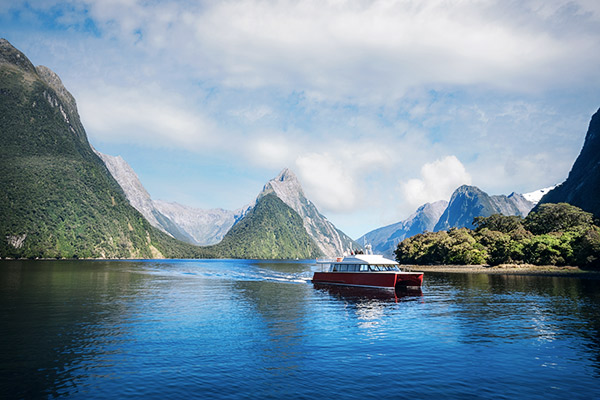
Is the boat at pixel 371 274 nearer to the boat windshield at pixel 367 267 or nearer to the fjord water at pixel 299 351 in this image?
the boat windshield at pixel 367 267

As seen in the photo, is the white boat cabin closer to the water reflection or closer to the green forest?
the water reflection

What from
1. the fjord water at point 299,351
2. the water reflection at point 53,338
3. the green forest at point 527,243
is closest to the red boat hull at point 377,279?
the fjord water at point 299,351

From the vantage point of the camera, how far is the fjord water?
730 inches

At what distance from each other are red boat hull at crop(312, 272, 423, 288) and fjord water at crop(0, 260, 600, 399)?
1668cm

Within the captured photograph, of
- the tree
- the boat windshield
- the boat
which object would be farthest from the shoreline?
the boat windshield

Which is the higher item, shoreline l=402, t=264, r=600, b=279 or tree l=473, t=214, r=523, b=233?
tree l=473, t=214, r=523, b=233

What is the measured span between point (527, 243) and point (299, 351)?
129893 mm

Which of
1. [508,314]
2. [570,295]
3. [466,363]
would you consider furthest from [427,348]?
[570,295]

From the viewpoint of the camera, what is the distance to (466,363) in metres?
22.9

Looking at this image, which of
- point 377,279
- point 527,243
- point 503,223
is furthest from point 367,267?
point 503,223

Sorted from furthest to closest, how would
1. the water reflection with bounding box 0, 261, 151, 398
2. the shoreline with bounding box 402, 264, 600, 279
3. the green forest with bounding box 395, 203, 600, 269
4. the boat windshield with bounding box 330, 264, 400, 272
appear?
the green forest with bounding box 395, 203, 600, 269, the shoreline with bounding box 402, 264, 600, 279, the boat windshield with bounding box 330, 264, 400, 272, the water reflection with bounding box 0, 261, 151, 398

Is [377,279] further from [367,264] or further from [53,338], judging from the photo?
[53,338]

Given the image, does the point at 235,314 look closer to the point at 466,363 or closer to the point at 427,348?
the point at 427,348

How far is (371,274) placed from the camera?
67688 millimetres
